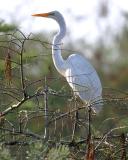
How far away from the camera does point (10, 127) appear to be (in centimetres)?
434

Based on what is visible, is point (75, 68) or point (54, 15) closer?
point (75, 68)

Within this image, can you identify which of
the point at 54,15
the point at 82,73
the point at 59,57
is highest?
the point at 54,15

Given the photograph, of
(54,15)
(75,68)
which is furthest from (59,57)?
(54,15)

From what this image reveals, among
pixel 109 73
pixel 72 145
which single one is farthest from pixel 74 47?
pixel 72 145

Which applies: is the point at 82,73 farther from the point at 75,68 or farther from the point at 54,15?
the point at 54,15

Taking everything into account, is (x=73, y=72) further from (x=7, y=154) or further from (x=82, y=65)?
(x=7, y=154)

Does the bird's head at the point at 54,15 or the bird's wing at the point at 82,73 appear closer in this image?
the bird's wing at the point at 82,73

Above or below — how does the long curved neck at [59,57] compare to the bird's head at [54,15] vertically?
below

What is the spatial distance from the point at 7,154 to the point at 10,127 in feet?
2.59

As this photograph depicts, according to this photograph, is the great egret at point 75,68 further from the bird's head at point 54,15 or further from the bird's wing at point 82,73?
the bird's head at point 54,15

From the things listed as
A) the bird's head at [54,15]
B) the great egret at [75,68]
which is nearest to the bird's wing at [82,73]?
the great egret at [75,68]

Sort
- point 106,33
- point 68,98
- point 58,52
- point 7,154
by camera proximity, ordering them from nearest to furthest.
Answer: point 7,154 < point 68,98 < point 58,52 < point 106,33

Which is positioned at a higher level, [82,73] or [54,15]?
[54,15]

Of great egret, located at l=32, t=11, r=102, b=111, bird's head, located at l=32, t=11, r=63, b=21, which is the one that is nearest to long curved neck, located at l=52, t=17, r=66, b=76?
great egret, located at l=32, t=11, r=102, b=111
